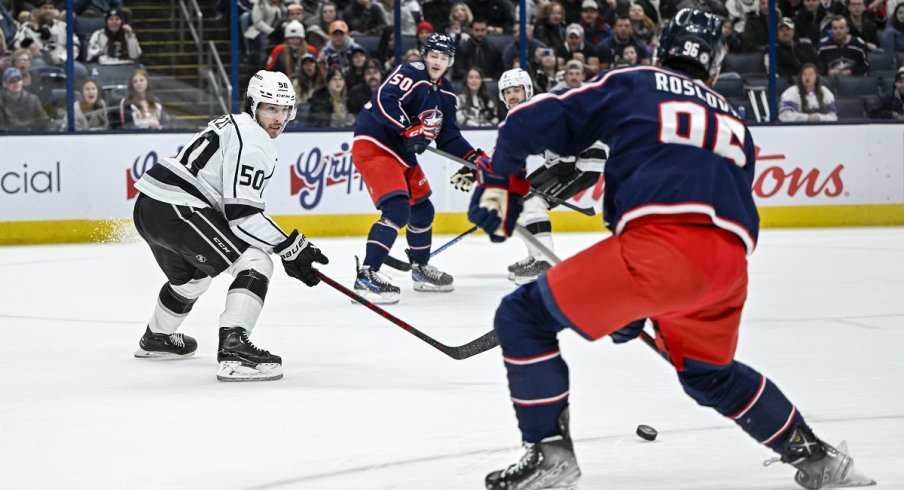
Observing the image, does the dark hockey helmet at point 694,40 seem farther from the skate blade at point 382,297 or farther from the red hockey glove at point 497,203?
the skate blade at point 382,297

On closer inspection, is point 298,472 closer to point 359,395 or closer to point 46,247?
point 359,395

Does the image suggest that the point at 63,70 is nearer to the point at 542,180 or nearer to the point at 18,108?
the point at 18,108

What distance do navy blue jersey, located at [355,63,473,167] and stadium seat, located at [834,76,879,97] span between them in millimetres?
4797

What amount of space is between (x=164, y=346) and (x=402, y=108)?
225 cm

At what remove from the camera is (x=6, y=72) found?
9.40 m

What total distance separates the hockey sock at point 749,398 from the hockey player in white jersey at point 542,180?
3.51 metres

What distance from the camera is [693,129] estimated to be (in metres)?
2.50

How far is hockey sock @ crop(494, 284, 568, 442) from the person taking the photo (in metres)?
2.56

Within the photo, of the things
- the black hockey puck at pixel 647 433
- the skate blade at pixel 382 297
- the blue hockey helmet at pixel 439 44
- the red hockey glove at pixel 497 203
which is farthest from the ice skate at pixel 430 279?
the red hockey glove at pixel 497 203

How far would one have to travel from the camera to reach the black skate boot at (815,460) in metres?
2.66

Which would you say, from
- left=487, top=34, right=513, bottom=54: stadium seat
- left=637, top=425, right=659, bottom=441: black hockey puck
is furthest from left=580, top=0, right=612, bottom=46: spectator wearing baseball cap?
left=637, top=425, right=659, bottom=441: black hockey puck

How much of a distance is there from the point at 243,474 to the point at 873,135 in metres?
8.31

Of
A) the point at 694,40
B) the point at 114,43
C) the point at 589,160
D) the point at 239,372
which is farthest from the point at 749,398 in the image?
the point at 114,43

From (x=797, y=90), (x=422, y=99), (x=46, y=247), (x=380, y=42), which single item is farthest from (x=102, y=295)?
(x=797, y=90)
